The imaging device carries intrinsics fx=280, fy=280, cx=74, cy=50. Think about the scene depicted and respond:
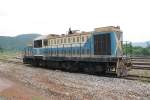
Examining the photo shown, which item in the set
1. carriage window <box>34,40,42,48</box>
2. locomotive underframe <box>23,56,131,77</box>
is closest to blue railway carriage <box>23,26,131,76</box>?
locomotive underframe <box>23,56,131,77</box>

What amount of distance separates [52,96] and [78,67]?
10.1 metres

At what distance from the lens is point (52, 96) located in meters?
11.9

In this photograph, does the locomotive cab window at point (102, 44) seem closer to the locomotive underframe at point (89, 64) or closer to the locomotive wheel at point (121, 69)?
the locomotive underframe at point (89, 64)

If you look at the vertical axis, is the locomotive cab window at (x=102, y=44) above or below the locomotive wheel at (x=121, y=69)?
above

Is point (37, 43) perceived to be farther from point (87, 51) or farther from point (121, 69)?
point (121, 69)

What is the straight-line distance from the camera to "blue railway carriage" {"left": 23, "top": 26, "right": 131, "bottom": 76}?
1881 cm

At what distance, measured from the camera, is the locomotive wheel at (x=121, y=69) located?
17875mm

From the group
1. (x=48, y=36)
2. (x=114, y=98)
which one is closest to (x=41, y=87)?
(x=114, y=98)

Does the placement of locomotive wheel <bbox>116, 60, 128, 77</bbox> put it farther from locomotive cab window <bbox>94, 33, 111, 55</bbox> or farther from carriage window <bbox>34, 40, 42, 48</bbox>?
carriage window <bbox>34, 40, 42, 48</bbox>

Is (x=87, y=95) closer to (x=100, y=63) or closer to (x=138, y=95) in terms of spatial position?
(x=138, y=95)

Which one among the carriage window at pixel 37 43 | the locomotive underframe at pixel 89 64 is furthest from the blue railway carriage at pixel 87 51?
the carriage window at pixel 37 43

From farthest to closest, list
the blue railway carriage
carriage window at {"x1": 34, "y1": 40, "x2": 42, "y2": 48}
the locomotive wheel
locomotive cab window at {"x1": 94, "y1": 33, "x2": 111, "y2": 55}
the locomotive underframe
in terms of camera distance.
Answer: carriage window at {"x1": 34, "y1": 40, "x2": 42, "y2": 48} → locomotive cab window at {"x1": 94, "y1": 33, "x2": 111, "y2": 55} → the blue railway carriage → the locomotive underframe → the locomotive wheel

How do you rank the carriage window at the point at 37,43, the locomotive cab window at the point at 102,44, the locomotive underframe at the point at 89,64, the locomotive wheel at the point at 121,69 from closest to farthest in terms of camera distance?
1. the locomotive wheel at the point at 121,69
2. the locomotive underframe at the point at 89,64
3. the locomotive cab window at the point at 102,44
4. the carriage window at the point at 37,43

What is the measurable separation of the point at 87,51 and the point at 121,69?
12.5 ft
